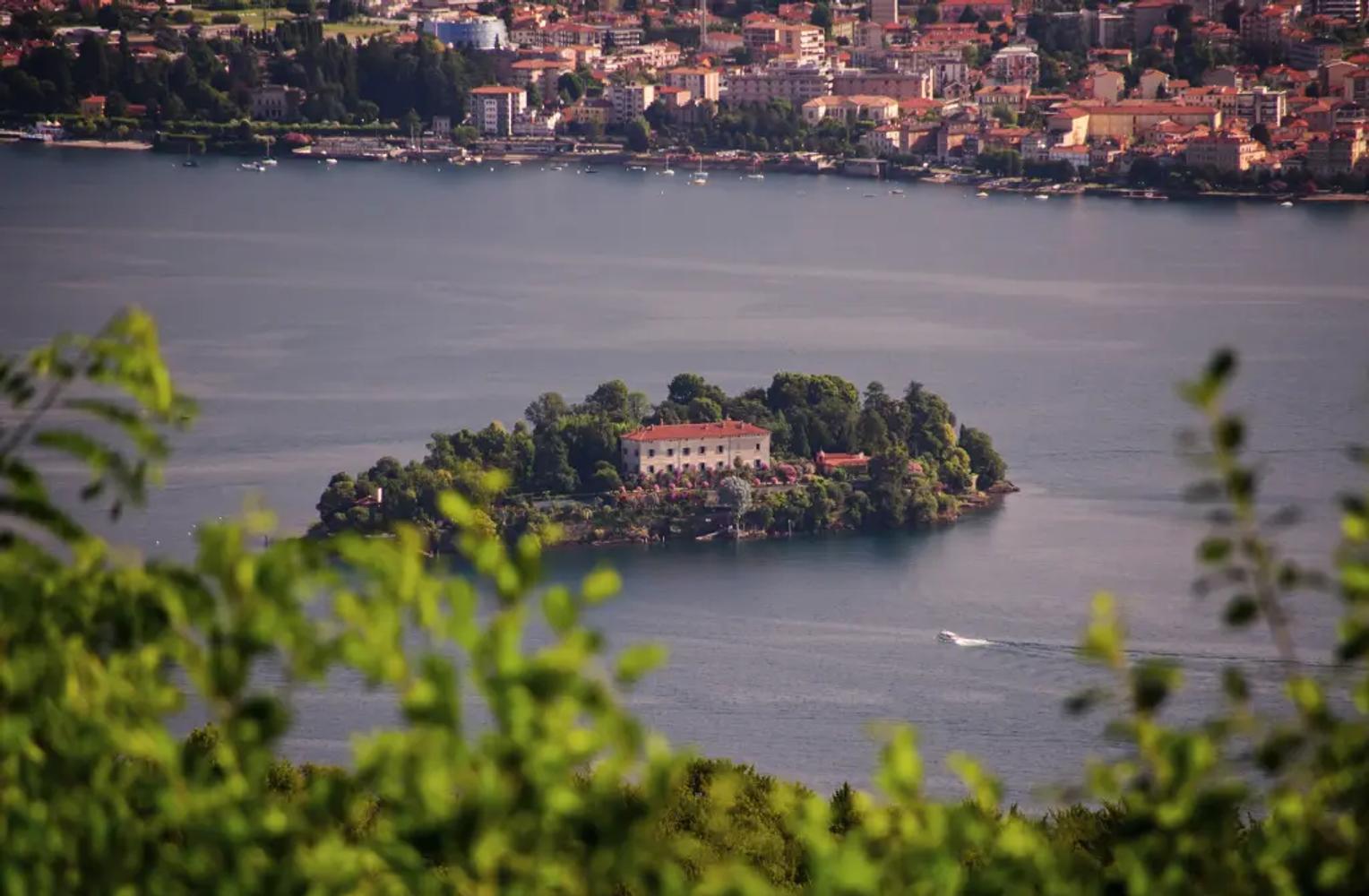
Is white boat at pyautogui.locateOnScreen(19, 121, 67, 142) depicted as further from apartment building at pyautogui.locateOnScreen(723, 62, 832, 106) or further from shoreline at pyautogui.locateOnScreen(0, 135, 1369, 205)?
apartment building at pyautogui.locateOnScreen(723, 62, 832, 106)

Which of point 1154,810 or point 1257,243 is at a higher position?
point 1154,810

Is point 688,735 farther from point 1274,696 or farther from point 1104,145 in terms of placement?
point 1104,145

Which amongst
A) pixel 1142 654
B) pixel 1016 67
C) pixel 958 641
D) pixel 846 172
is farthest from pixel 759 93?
pixel 1142 654

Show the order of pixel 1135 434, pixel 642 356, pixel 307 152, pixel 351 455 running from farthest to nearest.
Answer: pixel 307 152 → pixel 642 356 → pixel 1135 434 → pixel 351 455

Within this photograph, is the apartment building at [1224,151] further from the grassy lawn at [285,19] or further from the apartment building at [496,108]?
the grassy lawn at [285,19]

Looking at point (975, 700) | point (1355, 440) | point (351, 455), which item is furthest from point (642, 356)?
point (975, 700)

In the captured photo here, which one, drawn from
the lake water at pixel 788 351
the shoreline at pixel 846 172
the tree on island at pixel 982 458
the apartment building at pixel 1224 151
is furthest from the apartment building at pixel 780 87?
the tree on island at pixel 982 458
